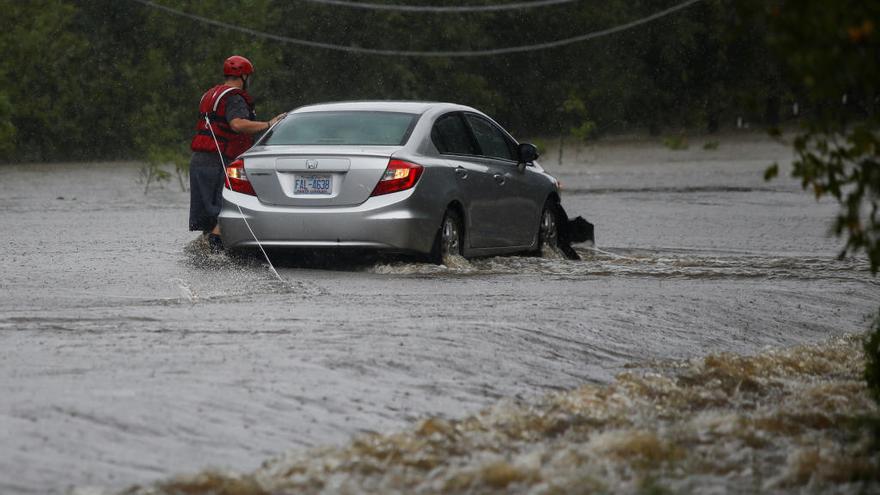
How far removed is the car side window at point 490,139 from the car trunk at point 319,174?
177 centimetres

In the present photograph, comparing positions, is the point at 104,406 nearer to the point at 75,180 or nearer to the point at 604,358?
the point at 604,358

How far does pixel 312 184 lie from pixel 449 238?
4.31 feet

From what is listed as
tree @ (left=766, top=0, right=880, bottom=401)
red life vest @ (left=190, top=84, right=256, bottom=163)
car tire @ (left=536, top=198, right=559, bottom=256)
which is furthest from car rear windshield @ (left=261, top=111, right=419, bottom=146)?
tree @ (left=766, top=0, right=880, bottom=401)

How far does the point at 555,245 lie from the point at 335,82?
55148 millimetres

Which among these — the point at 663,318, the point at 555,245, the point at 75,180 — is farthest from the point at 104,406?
the point at 75,180

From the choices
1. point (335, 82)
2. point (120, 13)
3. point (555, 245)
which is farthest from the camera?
point (335, 82)

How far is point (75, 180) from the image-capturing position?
39.1 metres

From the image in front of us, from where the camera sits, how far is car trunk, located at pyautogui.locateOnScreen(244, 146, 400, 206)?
1380 centimetres

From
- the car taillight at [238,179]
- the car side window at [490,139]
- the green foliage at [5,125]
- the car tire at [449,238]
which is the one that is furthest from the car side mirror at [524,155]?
the green foliage at [5,125]

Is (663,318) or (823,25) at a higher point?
(823,25)

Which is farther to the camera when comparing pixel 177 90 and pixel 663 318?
pixel 177 90

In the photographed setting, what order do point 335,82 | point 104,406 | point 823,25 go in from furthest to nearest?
1. point 335,82
2. point 104,406
3. point 823,25

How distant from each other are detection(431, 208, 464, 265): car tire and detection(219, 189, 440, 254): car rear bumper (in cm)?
12

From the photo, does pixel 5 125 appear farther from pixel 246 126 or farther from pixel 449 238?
pixel 449 238
